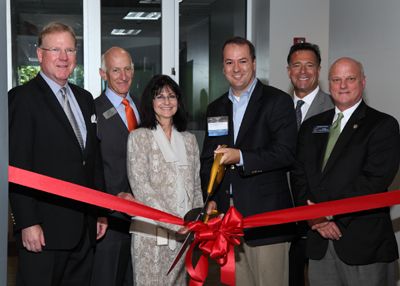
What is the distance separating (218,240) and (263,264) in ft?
1.53

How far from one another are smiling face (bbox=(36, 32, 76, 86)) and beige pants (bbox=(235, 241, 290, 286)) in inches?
55.3

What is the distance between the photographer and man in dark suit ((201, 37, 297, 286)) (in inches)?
129

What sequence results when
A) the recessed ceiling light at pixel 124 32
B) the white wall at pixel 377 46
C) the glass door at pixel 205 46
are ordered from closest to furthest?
1. the white wall at pixel 377 46
2. the recessed ceiling light at pixel 124 32
3. the glass door at pixel 205 46

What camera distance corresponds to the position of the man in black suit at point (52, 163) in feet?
9.46

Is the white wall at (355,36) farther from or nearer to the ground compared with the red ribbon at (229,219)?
farther from the ground

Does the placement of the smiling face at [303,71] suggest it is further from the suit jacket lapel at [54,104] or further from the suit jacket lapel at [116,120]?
the suit jacket lapel at [54,104]

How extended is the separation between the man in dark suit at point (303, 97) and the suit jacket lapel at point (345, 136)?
0.83 metres

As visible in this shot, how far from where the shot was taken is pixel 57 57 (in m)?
3.10

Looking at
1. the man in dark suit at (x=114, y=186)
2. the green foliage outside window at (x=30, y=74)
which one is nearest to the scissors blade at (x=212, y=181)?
the man in dark suit at (x=114, y=186)

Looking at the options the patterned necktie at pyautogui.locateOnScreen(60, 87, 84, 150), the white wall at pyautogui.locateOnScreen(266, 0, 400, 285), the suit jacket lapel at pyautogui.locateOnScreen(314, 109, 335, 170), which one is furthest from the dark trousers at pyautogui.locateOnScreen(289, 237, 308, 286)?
the patterned necktie at pyautogui.locateOnScreen(60, 87, 84, 150)

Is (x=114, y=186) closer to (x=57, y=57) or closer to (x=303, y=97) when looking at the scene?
(x=57, y=57)

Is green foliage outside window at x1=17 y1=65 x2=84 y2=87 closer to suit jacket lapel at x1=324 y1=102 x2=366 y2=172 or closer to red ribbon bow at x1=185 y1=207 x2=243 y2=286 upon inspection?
red ribbon bow at x1=185 y1=207 x2=243 y2=286

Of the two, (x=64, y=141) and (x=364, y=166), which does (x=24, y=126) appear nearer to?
(x=64, y=141)

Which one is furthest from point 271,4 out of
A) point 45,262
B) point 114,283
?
point 45,262
